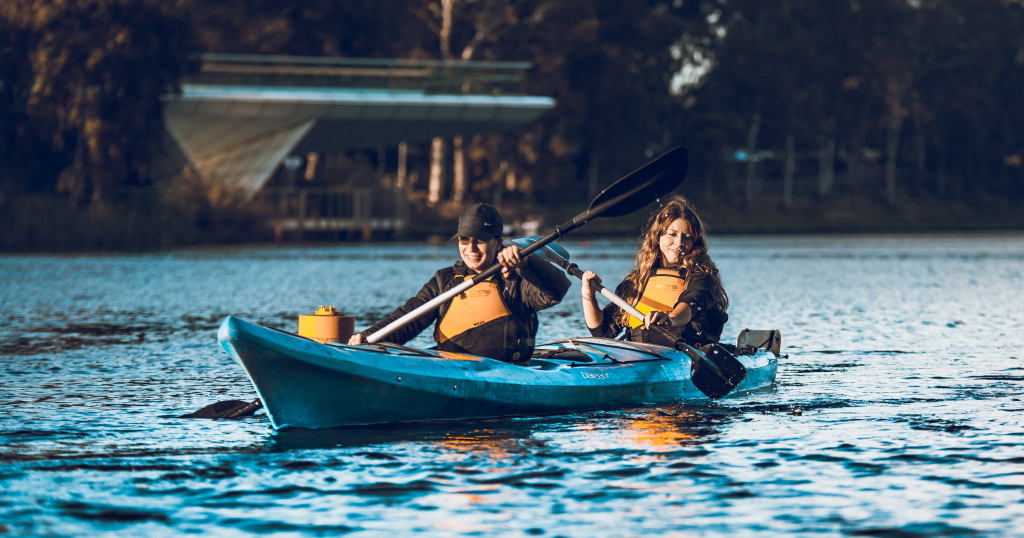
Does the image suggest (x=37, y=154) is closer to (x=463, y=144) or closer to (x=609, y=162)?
(x=463, y=144)

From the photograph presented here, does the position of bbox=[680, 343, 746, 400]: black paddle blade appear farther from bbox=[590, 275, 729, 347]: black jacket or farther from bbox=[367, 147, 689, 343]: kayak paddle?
bbox=[367, 147, 689, 343]: kayak paddle

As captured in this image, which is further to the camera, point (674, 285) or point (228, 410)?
point (674, 285)

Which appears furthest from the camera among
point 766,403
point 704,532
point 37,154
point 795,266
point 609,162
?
point 609,162

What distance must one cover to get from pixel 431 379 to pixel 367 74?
1276 inches

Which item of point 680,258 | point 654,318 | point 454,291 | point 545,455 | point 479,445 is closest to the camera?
point 545,455

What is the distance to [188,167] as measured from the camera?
125ft

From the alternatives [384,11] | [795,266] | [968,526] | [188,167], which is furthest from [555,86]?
[968,526]

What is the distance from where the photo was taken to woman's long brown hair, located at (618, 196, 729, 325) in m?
8.05

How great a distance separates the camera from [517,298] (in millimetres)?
7379

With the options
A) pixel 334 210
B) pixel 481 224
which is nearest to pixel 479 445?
pixel 481 224

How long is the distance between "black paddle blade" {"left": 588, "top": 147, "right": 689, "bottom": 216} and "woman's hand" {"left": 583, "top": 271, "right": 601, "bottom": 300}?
0.66m

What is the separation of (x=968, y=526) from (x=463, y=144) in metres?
43.1

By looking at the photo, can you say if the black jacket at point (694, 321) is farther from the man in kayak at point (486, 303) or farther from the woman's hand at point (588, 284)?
the man in kayak at point (486, 303)

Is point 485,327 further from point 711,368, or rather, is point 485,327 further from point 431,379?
point 711,368
